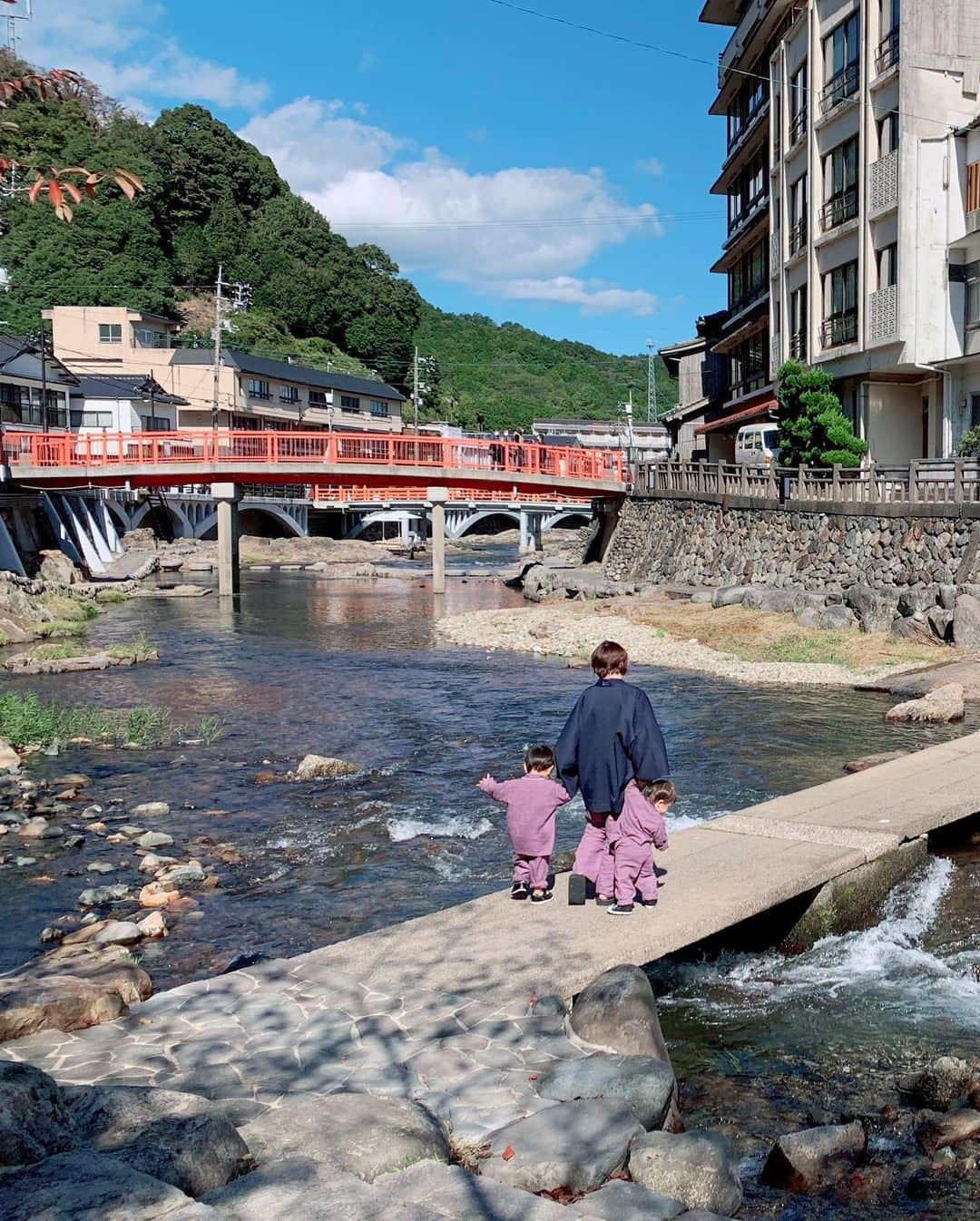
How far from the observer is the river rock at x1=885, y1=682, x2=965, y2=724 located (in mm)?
17078

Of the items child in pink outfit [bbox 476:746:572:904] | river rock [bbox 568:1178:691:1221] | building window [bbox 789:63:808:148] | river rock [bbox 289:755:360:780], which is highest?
building window [bbox 789:63:808:148]

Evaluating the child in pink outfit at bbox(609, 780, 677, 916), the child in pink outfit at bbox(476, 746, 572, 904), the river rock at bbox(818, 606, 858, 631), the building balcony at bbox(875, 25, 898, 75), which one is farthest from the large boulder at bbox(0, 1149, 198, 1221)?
the building balcony at bbox(875, 25, 898, 75)

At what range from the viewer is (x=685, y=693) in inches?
830

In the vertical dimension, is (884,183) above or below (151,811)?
above

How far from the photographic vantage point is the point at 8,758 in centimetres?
1491

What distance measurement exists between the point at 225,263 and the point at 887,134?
8355cm

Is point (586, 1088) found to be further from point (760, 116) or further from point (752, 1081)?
point (760, 116)

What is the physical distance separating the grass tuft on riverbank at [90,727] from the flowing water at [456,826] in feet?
2.00

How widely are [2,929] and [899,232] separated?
2729 centimetres

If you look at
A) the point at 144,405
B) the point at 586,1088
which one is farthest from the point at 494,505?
the point at 586,1088

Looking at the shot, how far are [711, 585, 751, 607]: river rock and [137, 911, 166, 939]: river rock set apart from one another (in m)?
22.6

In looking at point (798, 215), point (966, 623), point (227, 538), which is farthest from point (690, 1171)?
point (227, 538)

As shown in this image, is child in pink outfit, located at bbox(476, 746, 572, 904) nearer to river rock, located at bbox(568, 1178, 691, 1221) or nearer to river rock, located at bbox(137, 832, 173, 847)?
river rock, located at bbox(568, 1178, 691, 1221)

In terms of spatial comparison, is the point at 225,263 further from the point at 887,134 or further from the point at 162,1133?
the point at 162,1133
